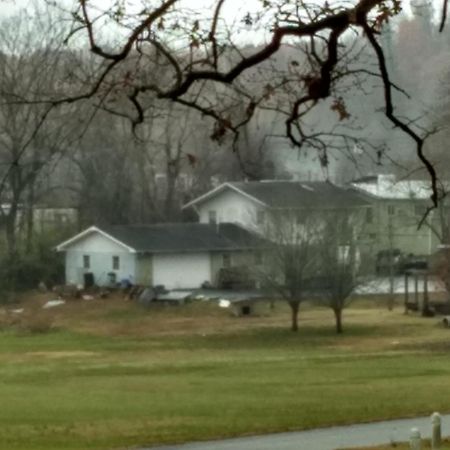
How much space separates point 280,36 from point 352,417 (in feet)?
62.2

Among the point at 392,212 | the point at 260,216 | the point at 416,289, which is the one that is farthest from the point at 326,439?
the point at 392,212

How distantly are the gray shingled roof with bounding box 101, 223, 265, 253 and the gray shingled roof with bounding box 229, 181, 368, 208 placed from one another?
7.28 ft

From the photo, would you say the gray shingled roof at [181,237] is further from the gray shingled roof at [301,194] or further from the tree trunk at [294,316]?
the tree trunk at [294,316]

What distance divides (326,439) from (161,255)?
55.7 metres

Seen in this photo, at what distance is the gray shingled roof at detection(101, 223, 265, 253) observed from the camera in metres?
81.7

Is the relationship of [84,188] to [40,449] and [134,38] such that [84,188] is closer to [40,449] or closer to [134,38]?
[40,449]

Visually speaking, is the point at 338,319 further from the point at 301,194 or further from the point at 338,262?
the point at 301,194

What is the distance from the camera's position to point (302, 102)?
13.9 m

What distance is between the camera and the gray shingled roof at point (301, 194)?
74.4 m

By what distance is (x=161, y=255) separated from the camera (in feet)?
269

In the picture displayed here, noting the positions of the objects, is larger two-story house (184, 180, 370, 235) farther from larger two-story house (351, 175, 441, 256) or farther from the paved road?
the paved road

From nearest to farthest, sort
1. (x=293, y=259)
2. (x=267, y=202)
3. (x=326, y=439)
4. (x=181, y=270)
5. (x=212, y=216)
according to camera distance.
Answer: (x=326, y=439), (x=293, y=259), (x=267, y=202), (x=181, y=270), (x=212, y=216)

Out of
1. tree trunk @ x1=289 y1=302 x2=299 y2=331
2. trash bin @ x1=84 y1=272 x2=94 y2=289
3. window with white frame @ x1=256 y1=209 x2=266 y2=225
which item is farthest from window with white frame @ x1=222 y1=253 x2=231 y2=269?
tree trunk @ x1=289 y1=302 x2=299 y2=331

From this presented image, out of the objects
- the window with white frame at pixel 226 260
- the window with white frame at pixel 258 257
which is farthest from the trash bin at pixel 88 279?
the window with white frame at pixel 258 257
